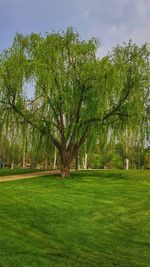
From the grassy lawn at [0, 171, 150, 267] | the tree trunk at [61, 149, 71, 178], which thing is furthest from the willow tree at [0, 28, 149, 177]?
the grassy lawn at [0, 171, 150, 267]

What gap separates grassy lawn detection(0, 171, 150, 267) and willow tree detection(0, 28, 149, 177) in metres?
3.51

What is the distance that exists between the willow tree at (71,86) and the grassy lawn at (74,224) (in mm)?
3513

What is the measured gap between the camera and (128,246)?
9.88m

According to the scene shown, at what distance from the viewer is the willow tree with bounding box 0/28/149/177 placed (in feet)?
68.1

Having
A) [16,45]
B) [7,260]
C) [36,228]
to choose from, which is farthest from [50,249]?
[16,45]

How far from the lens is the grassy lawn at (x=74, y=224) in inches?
336

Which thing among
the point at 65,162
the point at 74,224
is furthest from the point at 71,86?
A: the point at 74,224

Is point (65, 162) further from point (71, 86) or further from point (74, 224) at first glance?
point (74, 224)

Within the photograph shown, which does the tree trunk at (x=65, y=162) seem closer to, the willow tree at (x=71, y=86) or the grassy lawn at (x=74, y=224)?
the willow tree at (x=71, y=86)

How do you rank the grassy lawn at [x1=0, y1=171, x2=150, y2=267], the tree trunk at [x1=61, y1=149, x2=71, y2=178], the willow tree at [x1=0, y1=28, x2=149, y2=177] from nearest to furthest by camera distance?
the grassy lawn at [x1=0, y1=171, x2=150, y2=267] < the willow tree at [x1=0, y1=28, x2=149, y2=177] < the tree trunk at [x1=61, y1=149, x2=71, y2=178]

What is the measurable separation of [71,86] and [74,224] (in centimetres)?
1061

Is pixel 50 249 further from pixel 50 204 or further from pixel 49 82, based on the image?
pixel 49 82

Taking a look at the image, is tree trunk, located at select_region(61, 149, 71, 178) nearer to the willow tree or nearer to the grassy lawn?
the willow tree

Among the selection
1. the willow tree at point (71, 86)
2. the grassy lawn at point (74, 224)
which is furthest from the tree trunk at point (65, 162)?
the grassy lawn at point (74, 224)
